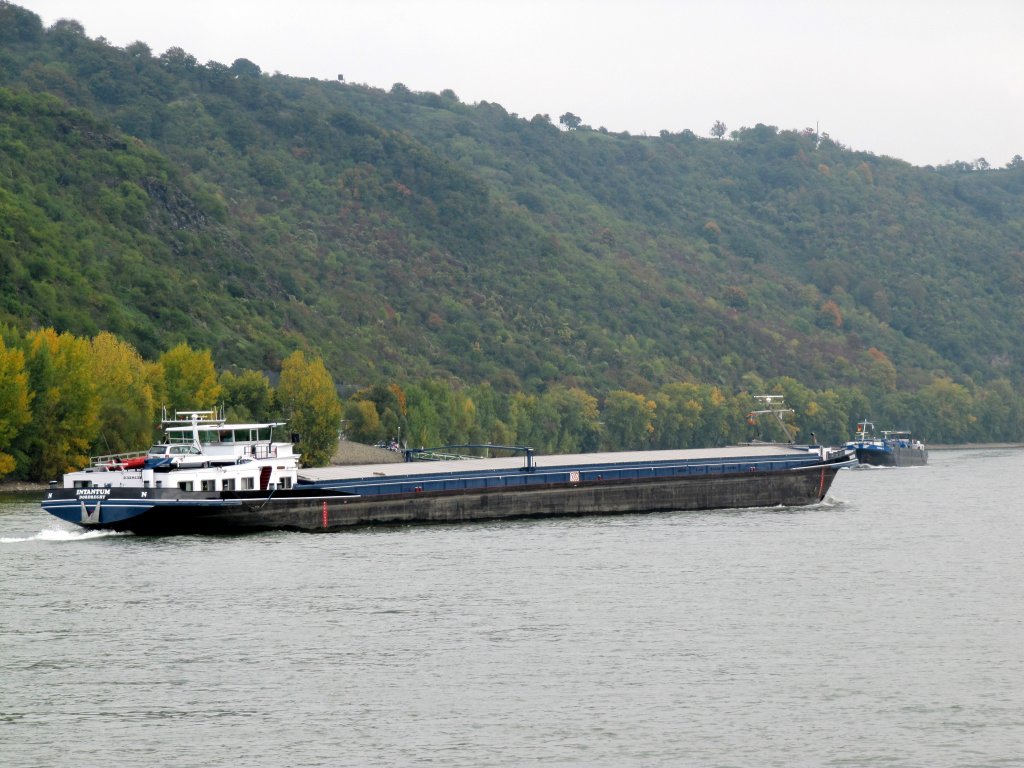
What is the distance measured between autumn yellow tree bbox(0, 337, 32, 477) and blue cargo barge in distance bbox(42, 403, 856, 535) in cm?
2095

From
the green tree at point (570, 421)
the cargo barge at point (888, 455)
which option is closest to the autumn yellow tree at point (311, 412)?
the green tree at point (570, 421)

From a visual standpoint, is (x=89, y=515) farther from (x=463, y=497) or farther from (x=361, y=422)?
(x=361, y=422)

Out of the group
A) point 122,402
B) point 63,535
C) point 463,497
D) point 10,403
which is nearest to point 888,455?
point 122,402

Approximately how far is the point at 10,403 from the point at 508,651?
2642 inches

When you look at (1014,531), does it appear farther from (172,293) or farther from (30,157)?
(30,157)

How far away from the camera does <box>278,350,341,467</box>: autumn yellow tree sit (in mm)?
130500

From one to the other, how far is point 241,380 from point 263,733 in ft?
313

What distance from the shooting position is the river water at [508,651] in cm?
3709

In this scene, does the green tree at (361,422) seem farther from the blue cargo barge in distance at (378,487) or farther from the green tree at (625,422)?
the blue cargo barge in distance at (378,487)

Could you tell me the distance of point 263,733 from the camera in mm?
37938

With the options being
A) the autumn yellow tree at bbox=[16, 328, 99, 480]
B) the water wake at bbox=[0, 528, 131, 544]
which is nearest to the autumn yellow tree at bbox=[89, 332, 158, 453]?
the autumn yellow tree at bbox=[16, 328, 99, 480]

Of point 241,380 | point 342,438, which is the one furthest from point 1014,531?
point 342,438

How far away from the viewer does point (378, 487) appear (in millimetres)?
81438

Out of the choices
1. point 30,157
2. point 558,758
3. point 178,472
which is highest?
point 30,157
